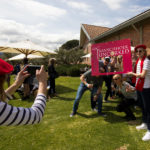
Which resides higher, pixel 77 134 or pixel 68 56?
pixel 68 56

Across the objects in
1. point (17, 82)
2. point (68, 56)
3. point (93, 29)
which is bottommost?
point (17, 82)

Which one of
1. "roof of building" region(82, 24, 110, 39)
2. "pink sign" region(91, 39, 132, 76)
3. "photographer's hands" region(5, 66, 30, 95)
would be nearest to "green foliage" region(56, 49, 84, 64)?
"roof of building" region(82, 24, 110, 39)

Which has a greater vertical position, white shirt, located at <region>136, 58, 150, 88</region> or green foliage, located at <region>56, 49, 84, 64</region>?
green foliage, located at <region>56, 49, 84, 64</region>

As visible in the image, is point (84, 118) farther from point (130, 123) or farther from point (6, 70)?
point (6, 70)

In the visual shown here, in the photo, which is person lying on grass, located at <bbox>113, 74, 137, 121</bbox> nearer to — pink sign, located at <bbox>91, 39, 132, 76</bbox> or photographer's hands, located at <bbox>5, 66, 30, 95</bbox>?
pink sign, located at <bbox>91, 39, 132, 76</bbox>

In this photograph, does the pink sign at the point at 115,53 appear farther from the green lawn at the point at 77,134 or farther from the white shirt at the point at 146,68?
the green lawn at the point at 77,134

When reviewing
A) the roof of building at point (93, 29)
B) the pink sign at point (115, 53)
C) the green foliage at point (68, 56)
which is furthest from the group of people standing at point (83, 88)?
the green foliage at point (68, 56)

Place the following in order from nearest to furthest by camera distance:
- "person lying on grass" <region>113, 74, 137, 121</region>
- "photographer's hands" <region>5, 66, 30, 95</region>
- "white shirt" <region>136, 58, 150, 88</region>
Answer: "photographer's hands" <region>5, 66, 30, 95</region>
"white shirt" <region>136, 58, 150, 88</region>
"person lying on grass" <region>113, 74, 137, 121</region>

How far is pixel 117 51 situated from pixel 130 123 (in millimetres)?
2143

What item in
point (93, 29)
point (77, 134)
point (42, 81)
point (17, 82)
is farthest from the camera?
point (93, 29)

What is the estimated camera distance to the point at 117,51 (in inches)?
115

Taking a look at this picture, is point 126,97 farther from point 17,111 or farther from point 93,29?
point 93,29

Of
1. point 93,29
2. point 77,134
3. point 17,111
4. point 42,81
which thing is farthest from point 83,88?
point 93,29

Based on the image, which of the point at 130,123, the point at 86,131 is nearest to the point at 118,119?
the point at 130,123
